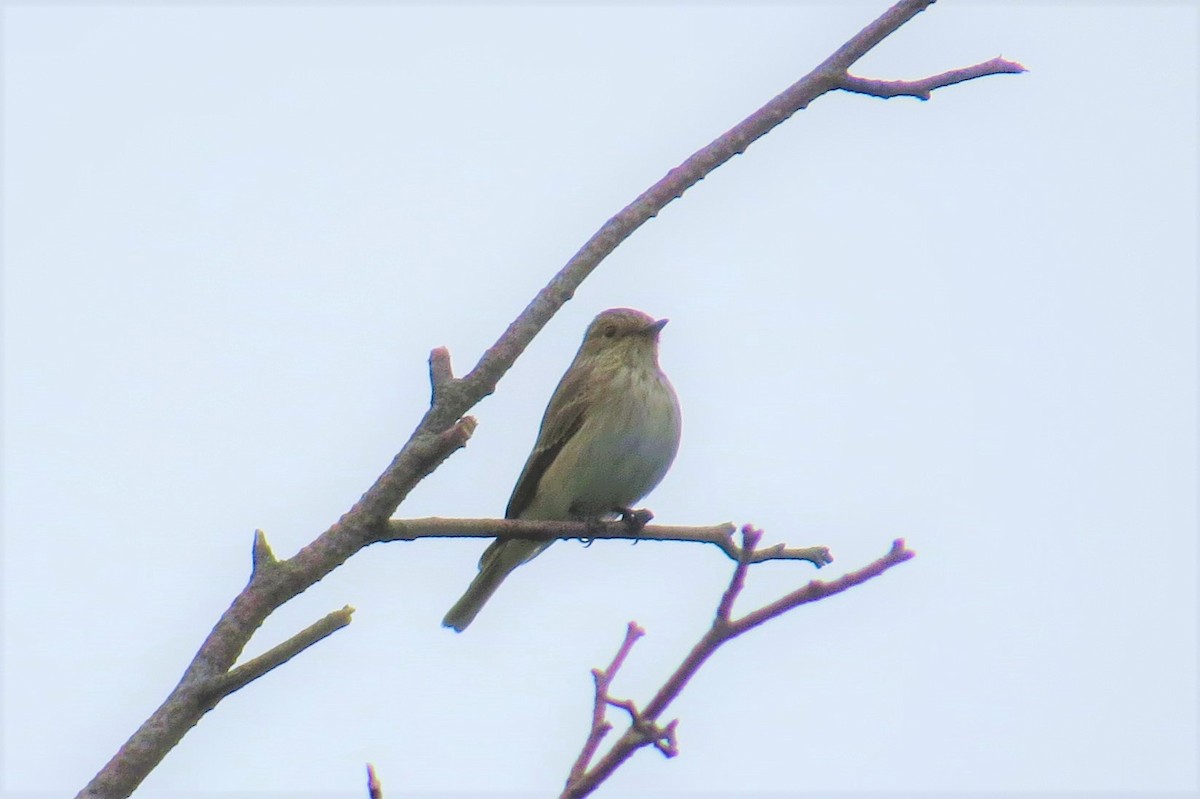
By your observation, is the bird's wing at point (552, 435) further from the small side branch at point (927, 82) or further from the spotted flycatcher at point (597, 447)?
the small side branch at point (927, 82)

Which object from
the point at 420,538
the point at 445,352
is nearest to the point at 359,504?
the point at 420,538

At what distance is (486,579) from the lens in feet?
34.3

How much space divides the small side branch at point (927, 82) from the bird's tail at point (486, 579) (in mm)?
5121

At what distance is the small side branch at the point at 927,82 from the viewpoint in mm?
5805

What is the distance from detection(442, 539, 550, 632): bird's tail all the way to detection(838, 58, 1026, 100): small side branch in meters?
5.12

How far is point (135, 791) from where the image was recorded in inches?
152

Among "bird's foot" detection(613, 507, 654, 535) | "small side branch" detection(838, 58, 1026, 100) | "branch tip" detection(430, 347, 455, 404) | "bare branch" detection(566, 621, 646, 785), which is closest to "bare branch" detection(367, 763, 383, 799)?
"bare branch" detection(566, 621, 646, 785)

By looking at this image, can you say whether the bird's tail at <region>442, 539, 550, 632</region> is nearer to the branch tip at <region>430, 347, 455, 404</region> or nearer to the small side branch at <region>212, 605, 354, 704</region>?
the branch tip at <region>430, 347, 455, 404</region>

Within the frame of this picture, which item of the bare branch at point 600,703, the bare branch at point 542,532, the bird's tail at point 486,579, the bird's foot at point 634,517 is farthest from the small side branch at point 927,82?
the bird's tail at point 486,579

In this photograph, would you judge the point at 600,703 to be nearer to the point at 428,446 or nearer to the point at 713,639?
the point at 713,639

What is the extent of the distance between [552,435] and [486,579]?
3.82 ft

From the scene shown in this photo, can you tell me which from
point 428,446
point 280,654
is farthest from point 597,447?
point 280,654

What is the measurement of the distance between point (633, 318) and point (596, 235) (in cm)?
564

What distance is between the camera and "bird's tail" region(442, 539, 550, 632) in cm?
1031
